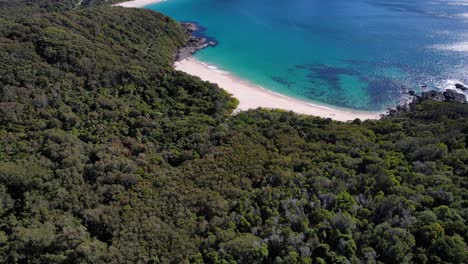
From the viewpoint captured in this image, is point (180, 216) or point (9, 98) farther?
point (9, 98)

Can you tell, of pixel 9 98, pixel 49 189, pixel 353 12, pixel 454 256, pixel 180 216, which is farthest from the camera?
pixel 353 12

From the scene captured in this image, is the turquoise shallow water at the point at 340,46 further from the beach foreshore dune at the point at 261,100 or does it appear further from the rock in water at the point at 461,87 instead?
the rock in water at the point at 461,87

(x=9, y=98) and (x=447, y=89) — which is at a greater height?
(x=447, y=89)

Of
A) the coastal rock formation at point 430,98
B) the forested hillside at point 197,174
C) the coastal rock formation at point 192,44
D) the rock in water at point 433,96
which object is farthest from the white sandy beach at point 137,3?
the rock in water at point 433,96

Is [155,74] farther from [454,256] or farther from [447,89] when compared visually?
[447,89]

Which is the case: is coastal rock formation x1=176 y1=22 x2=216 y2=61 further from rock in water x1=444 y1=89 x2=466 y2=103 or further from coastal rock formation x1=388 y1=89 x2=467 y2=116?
rock in water x1=444 y1=89 x2=466 y2=103

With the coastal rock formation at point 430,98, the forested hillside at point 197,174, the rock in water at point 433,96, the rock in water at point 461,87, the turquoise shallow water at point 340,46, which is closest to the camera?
the forested hillside at point 197,174

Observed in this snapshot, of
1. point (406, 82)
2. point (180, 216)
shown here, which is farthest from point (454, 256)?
point (406, 82)

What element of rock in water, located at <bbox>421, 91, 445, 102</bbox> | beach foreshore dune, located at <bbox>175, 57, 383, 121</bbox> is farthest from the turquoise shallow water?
rock in water, located at <bbox>421, 91, 445, 102</bbox>
